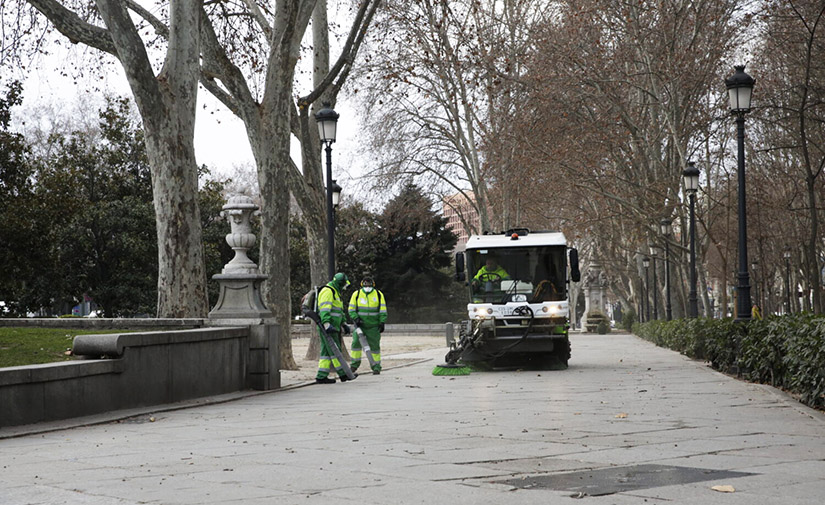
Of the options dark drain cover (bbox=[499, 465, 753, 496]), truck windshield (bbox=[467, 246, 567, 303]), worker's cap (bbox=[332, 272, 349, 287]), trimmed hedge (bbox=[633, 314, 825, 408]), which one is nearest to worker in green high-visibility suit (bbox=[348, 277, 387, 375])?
worker's cap (bbox=[332, 272, 349, 287])

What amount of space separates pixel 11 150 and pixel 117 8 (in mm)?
16576

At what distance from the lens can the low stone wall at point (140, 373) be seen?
9953mm

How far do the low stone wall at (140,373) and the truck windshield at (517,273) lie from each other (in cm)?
585

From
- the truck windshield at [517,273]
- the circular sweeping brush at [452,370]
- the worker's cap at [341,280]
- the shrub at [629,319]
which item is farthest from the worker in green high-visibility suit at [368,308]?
the shrub at [629,319]

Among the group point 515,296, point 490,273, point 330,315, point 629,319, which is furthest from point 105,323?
point 629,319

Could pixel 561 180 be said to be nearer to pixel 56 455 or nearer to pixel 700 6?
pixel 700 6

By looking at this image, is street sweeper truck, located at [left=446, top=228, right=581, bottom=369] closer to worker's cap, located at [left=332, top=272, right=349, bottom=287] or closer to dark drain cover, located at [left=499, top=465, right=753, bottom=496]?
worker's cap, located at [left=332, top=272, right=349, bottom=287]

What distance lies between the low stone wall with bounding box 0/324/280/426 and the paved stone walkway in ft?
1.91

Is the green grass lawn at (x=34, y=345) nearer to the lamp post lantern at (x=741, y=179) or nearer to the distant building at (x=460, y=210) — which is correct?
the lamp post lantern at (x=741, y=179)

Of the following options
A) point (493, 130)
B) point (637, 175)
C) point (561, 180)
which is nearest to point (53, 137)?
point (493, 130)

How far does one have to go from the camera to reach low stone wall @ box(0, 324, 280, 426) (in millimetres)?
9953

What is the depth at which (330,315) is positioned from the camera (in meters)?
16.5

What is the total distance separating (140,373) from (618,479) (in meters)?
7.42

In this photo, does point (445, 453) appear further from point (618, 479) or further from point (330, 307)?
point (330, 307)
